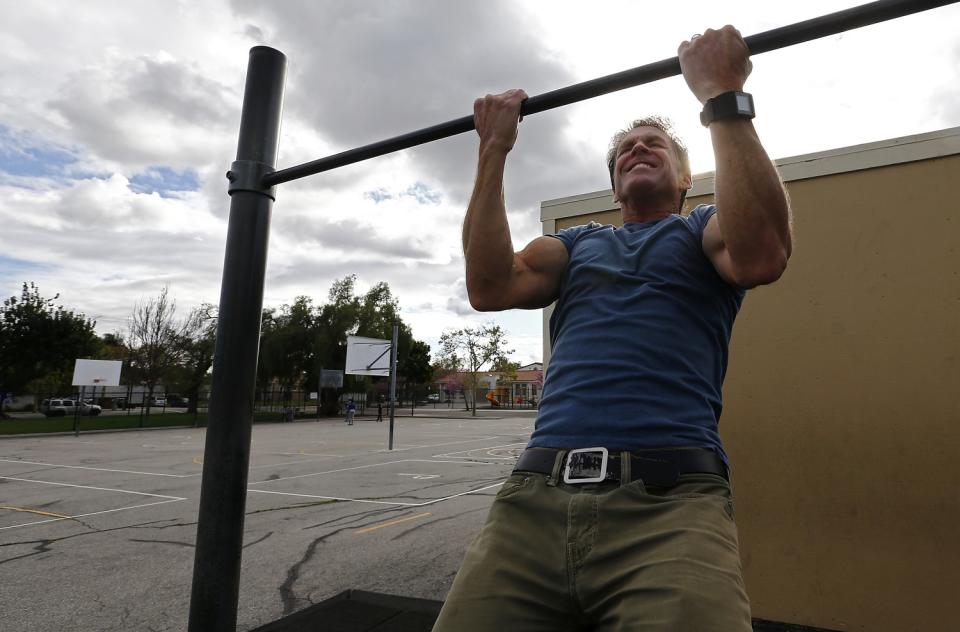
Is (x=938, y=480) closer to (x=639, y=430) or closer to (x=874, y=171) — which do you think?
(x=874, y=171)

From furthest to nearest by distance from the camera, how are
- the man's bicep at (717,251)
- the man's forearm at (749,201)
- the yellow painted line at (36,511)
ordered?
the yellow painted line at (36,511) < the man's bicep at (717,251) < the man's forearm at (749,201)

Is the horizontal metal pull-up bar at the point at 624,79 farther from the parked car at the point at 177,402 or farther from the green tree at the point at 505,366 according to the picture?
the parked car at the point at 177,402

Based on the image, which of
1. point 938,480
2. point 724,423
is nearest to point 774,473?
point 724,423

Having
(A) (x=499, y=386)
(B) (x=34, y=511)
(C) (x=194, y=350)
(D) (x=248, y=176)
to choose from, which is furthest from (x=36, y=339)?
(A) (x=499, y=386)

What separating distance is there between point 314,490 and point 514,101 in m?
8.19

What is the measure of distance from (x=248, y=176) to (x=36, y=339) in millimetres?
31157

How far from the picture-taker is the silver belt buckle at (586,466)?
110cm

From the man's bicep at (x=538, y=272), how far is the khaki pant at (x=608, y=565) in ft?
1.52

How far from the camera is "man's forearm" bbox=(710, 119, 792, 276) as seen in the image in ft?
3.48

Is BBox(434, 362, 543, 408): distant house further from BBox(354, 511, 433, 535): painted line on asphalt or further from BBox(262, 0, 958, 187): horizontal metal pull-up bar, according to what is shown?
BBox(262, 0, 958, 187): horizontal metal pull-up bar

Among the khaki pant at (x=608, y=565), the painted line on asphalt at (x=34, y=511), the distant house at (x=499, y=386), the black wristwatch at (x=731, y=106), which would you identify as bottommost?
the painted line on asphalt at (x=34, y=511)

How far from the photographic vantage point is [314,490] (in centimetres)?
855

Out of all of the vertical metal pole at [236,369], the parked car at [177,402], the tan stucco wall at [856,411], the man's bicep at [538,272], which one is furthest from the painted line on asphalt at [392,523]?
the parked car at [177,402]

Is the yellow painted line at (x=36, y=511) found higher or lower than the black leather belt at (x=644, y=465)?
lower
